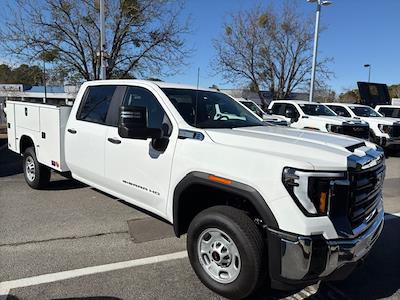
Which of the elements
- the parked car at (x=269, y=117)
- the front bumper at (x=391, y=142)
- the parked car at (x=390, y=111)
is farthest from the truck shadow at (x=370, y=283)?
the parked car at (x=390, y=111)

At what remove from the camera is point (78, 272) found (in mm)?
3682

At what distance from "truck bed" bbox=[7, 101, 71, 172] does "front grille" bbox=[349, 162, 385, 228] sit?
4122 millimetres

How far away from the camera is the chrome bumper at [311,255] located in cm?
266

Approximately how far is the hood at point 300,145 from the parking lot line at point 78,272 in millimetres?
1545

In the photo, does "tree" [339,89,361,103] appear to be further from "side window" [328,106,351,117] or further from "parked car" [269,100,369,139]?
"parked car" [269,100,369,139]

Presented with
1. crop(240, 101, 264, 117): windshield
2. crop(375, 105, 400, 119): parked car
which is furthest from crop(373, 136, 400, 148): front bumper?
crop(240, 101, 264, 117): windshield

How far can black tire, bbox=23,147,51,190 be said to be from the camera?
6.37m

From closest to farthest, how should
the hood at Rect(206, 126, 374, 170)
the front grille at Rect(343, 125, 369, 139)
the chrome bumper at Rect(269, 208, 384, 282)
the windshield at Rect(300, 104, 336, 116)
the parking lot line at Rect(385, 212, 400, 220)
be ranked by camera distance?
the chrome bumper at Rect(269, 208, 384, 282)
the hood at Rect(206, 126, 374, 170)
the parking lot line at Rect(385, 212, 400, 220)
the front grille at Rect(343, 125, 369, 139)
the windshield at Rect(300, 104, 336, 116)

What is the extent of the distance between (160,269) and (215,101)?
81.6 inches

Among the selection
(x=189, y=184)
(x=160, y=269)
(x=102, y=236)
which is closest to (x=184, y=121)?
(x=189, y=184)

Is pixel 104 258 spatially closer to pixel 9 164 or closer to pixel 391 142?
pixel 9 164

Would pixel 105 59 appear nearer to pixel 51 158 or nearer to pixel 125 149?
pixel 51 158

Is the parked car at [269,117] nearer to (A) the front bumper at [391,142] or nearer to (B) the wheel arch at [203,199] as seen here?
(A) the front bumper at [391,142]

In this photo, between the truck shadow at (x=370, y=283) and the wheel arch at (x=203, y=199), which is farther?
the truck shadow at (x=370, y=283)
